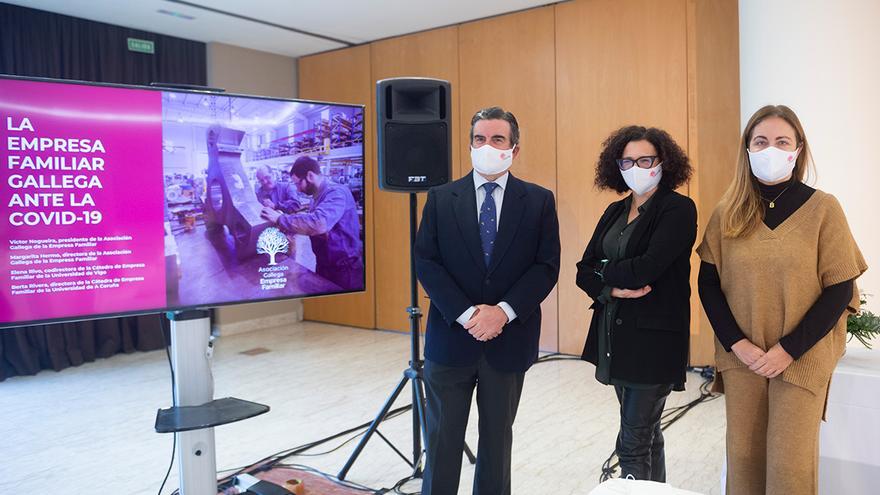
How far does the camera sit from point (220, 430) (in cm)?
374

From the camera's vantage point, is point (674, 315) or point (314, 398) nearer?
point (674, 315)

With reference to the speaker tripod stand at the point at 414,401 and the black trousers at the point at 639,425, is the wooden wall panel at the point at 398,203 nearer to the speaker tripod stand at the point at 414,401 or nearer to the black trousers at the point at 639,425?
the speaker tripod stand at the point at 414,401

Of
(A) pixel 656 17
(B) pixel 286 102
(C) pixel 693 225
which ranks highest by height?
(A) pixel 656 17

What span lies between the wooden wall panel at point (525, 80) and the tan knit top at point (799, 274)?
3.42m

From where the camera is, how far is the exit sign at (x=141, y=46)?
578cm

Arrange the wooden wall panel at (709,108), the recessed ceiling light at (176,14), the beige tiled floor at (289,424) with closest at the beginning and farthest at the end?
the beige tiled floor at (289,424)
the wooden wall panel at (709,108)
the recessed ceiling light at (176,14)

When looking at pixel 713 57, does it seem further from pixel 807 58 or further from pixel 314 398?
pixel 314 398

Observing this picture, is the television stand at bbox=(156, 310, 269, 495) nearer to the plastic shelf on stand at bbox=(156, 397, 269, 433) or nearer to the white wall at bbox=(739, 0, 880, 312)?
the plastic shelf on stand at bbox=(156, 397, 269, 433)

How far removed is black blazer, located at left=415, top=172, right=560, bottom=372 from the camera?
2.20 meters

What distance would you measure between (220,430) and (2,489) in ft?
3.49

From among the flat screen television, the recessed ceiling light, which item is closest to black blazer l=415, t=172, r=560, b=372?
the flat screen television

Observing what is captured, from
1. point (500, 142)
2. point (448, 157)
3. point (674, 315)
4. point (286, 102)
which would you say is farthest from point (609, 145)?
point (286, 102)

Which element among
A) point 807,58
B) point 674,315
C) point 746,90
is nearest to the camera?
point 674,315

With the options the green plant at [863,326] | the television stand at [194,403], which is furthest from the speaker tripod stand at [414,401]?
the green plant at [863,326]
